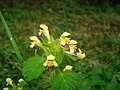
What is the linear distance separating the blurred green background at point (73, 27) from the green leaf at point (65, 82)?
33.3 inches

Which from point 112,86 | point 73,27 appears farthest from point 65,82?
point 73,27

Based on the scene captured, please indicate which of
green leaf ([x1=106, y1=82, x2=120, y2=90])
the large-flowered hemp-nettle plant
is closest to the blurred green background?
green leaf ([x1=106, y1=82, x2=120, y2=90])

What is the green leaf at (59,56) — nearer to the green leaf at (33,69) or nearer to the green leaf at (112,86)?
the green leaf at (33,69)

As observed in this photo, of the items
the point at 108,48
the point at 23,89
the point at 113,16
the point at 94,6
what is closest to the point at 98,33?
the point at 108,48

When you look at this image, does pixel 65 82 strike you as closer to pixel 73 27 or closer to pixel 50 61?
pixel 50 61

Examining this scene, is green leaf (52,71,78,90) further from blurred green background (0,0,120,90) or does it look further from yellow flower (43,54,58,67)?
blurred green background (0,0,120,90)

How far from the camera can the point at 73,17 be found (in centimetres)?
578

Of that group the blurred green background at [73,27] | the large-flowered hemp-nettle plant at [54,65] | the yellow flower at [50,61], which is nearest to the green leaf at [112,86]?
the blurred green background at [73,27]

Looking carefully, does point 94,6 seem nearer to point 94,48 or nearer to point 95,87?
point 94,48

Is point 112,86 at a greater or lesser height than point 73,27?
greater

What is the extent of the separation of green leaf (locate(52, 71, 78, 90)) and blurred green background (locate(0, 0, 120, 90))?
33.3 inches

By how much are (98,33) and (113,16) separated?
1225 millimetres

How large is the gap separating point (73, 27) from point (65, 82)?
12.3 ft

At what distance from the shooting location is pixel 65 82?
5.07 feet
